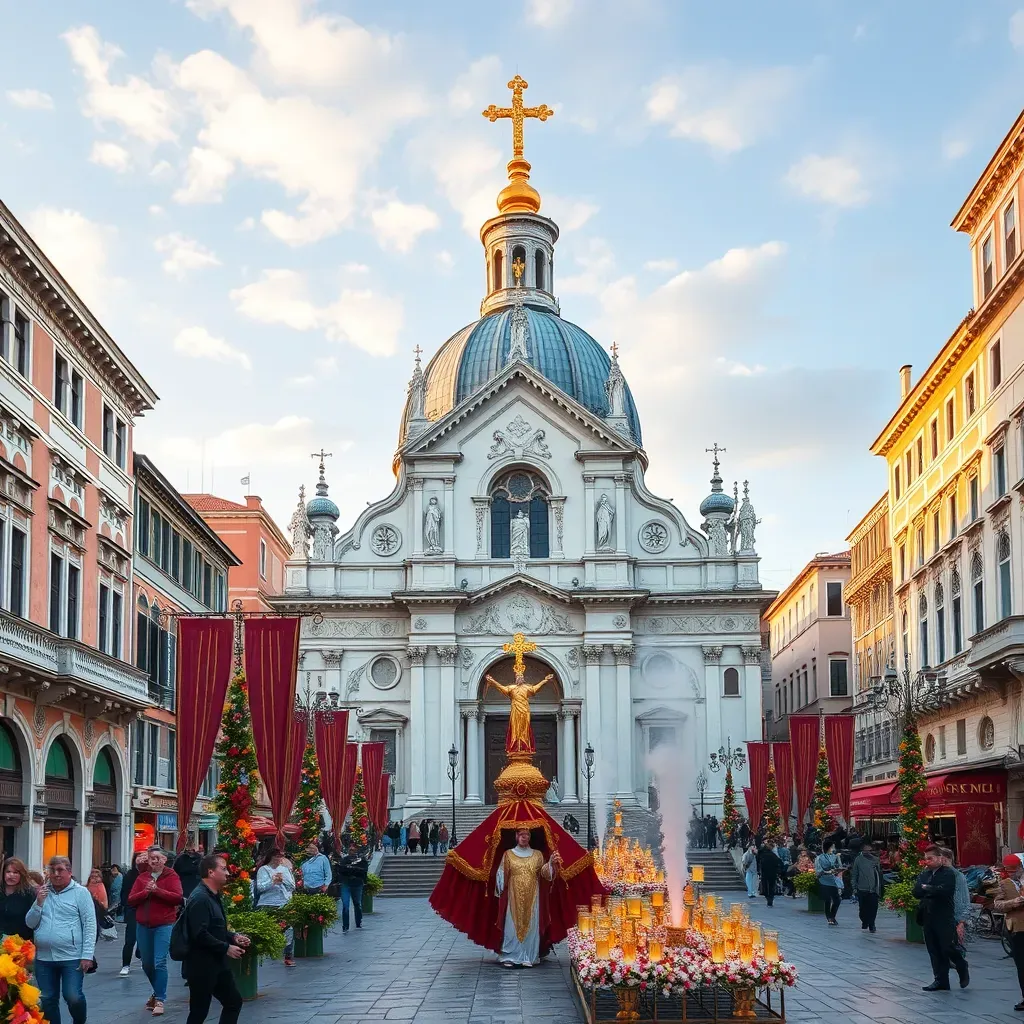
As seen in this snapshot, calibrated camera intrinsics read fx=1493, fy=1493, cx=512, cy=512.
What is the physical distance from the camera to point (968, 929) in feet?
85.2

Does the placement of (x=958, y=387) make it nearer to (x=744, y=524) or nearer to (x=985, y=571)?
(x=985, y=571)

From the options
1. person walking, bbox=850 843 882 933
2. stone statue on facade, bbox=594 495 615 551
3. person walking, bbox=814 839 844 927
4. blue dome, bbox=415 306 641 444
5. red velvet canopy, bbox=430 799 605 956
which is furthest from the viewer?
blue dome, bbox=415 306 641 444

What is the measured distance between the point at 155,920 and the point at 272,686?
6.42m

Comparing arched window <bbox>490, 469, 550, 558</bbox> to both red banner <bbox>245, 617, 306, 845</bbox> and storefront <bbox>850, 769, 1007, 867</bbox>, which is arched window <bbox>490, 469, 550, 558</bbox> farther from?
red banner <bbox>245, 617, 306, 845</bbox>

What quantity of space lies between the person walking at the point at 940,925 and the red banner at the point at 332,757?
22.5 m

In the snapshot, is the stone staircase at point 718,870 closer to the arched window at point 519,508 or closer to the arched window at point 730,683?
the arched window at point 730,683

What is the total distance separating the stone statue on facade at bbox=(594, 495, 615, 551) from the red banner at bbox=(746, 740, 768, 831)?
1319 centimetres

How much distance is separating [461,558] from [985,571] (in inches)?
980

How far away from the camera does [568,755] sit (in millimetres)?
57281

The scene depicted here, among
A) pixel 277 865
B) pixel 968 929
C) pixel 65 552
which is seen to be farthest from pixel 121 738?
pixel 968 929

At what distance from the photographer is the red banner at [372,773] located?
45.0 meters

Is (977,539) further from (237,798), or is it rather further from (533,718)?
(237,798)

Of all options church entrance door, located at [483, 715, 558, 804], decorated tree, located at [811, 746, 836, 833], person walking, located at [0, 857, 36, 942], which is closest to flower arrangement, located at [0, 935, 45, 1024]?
person walking, located at [0, 857, 36, 942]

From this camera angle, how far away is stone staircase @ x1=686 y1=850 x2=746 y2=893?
42.8m
